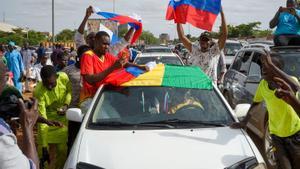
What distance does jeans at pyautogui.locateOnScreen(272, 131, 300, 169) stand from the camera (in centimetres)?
434

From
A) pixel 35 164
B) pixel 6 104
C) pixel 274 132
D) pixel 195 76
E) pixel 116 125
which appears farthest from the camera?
pixel 195 76

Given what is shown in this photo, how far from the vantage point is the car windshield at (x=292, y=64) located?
21.1ft

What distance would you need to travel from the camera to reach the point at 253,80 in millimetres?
6789

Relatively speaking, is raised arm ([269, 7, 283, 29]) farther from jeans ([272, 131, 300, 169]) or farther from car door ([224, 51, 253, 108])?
jeans ([272, 131, 300, 169])

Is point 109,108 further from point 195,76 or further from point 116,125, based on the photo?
point 195,76

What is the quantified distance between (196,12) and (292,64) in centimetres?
168

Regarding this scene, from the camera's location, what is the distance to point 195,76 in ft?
15.9

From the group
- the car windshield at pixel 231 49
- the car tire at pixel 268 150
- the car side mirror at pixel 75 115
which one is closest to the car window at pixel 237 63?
the car tire at pixel 268 150

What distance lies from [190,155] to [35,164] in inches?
59.9

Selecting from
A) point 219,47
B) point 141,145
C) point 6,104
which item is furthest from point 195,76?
point 6,104

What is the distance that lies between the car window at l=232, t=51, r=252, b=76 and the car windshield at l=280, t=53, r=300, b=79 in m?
1.34

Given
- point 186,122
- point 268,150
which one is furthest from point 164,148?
point 268,150

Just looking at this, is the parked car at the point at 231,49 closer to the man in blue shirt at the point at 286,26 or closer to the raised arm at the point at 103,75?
the man in blue shirt at the point at 286,26

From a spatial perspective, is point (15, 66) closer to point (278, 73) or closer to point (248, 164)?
point (278, 73)
